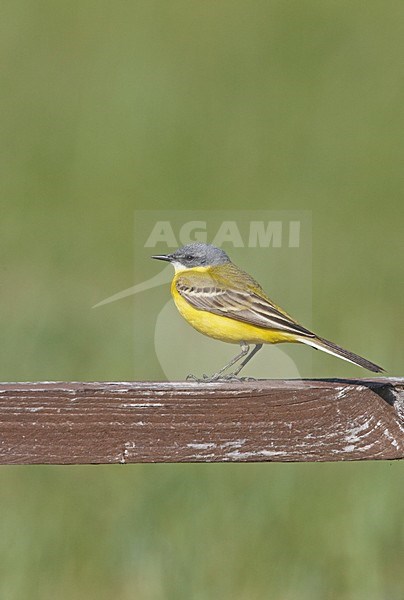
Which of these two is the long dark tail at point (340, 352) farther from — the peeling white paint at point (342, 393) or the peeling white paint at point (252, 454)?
the peeling white paint at point (252, 454)

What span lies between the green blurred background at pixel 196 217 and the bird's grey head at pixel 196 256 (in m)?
1.37

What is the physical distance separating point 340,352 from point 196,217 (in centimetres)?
492

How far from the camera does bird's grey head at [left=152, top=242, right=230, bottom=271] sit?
535cm

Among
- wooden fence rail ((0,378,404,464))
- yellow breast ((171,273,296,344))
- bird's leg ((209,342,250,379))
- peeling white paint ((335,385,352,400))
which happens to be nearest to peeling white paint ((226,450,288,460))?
wooden fence rail ((0,378,404,464))

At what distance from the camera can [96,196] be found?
12.7 m

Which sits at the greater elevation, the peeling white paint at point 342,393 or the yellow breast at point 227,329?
the yellow breast at point 227,329

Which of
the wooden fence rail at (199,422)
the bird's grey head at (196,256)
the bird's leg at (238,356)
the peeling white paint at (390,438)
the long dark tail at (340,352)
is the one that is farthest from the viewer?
the bird's grey head at (196,256)

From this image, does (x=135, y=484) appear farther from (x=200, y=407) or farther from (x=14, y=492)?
(x=200, y=407)

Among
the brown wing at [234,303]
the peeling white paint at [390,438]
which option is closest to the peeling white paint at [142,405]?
the peeling white paint at [390,438]

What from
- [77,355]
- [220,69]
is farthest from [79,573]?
[220,69]

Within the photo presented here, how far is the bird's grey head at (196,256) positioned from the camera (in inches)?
211

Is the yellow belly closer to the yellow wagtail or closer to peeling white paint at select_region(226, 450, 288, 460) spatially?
the yellow wagtail

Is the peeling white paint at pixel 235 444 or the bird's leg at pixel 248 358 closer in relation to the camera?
the peeling white paint at pixel 235 444

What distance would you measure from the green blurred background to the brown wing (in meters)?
1.39
